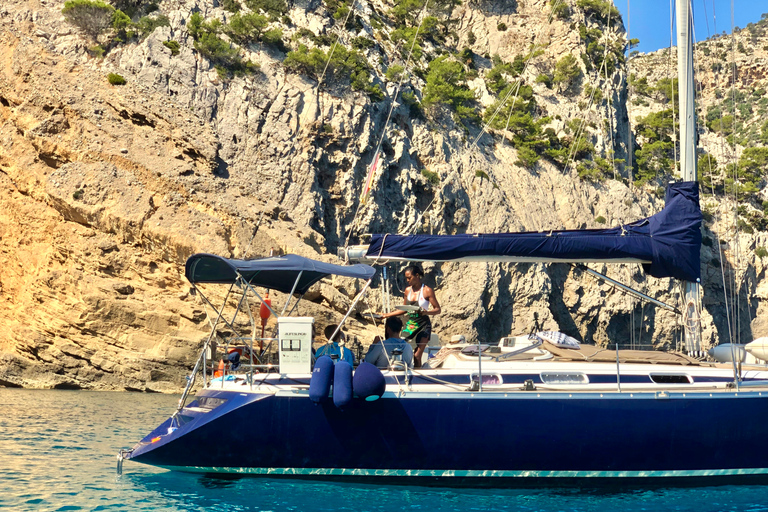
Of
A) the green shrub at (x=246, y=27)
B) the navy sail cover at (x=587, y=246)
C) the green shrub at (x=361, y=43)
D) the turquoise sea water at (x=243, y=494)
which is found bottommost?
the turquoise sea water at (x=243, y=494)

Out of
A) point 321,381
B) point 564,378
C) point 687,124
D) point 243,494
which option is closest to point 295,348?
point 321,381

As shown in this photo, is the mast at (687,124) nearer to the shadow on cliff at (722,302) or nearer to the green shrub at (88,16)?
the green shrub at (88,16)

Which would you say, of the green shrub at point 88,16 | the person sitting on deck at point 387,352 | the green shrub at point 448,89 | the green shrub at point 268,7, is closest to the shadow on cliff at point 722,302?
the green shrub at point 448,89

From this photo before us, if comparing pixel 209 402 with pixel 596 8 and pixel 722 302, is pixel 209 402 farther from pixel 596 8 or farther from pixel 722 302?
pixel 596 8

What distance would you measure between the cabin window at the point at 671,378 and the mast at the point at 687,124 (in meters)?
1.84

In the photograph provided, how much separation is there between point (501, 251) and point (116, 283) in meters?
11.7

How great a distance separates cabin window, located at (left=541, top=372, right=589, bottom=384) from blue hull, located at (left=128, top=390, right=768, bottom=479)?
45 centimetres

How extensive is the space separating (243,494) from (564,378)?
3878 mm

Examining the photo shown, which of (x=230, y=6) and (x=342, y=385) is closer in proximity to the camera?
(x=342, y=385)

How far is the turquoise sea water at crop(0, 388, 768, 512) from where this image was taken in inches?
261

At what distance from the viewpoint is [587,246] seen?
29.8ft

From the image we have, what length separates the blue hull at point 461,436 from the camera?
7.23 meters

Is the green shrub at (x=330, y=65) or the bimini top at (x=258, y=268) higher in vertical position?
the green shrub at (x=330, y=65)

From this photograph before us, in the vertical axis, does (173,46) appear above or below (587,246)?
above
